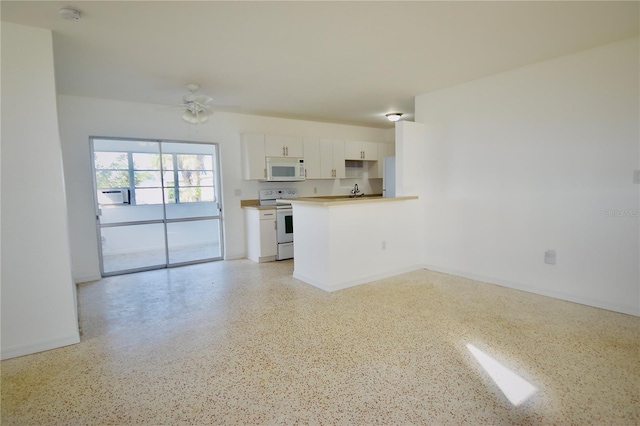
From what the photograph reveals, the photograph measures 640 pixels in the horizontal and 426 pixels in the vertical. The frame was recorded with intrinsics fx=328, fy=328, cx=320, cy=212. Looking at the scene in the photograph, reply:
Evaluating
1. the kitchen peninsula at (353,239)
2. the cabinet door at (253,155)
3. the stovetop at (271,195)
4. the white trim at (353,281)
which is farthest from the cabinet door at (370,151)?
the white trim at (353,281)

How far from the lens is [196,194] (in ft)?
18.3

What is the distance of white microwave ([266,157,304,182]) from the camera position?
564cm

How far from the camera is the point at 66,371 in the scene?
2.33 meters

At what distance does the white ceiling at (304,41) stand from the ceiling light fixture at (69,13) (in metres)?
0.04

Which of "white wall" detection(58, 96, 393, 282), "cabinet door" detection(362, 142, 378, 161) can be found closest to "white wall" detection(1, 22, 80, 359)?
"white wall" detection(58, 96, 393, 282)

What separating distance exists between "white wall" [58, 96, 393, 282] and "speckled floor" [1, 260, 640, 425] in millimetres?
1228

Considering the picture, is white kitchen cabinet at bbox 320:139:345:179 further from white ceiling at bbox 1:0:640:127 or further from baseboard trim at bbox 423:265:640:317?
baseboard trim at bbox 423:265:640:317

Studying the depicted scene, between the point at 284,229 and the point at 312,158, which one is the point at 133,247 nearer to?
the point at 284,229

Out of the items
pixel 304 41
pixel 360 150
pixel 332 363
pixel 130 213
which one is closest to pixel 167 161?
pixel 130 213

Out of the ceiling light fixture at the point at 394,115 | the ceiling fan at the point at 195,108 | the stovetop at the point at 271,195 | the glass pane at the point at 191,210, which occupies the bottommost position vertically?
the glass pane at the point at 191,210

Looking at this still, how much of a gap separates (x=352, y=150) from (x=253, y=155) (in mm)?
2146

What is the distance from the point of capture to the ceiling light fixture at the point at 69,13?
2281mm

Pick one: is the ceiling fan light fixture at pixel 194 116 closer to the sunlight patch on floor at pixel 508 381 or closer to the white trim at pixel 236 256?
the white trim at pixel 236 256

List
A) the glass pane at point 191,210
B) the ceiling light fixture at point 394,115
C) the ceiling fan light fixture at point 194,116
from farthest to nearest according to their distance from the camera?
the ceiling light fixture at point 394,115 < the glass pane at point 191,210 < the ceiling fan light fixture at point 194,116
